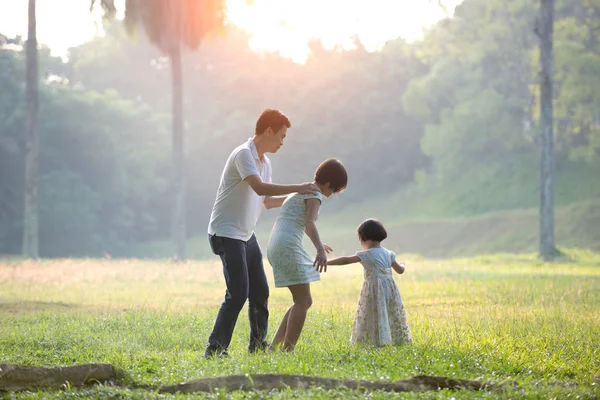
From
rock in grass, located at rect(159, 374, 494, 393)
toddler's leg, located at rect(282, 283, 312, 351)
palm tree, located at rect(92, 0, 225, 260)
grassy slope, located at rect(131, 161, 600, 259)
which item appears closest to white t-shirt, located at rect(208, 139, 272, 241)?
toddler's leg, located at rect(282, 283, 312, 351)

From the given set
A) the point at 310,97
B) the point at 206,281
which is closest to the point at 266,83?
the point at 310,97

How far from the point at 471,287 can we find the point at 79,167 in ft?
115

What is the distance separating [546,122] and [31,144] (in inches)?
700

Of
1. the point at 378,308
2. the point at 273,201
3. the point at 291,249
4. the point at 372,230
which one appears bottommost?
the point at 378,308

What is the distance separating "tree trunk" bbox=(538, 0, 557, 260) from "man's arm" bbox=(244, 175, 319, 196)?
860 inches

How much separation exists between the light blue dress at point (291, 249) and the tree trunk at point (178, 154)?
994 inches

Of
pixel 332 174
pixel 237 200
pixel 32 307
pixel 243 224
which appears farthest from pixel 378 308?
pixel 32 307

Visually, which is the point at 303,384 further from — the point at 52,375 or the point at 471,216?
the point at 471,216

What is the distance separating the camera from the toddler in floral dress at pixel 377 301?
8.11 m

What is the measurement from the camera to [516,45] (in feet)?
163

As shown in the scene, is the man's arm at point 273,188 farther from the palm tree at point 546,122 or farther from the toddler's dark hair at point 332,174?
the palm tree at point 546,122

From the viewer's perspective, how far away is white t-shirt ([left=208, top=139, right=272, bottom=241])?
7840 millimetres

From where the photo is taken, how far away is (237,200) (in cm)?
794

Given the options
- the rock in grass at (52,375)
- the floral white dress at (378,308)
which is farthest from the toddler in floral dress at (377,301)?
the rock in grass at (52,375)
